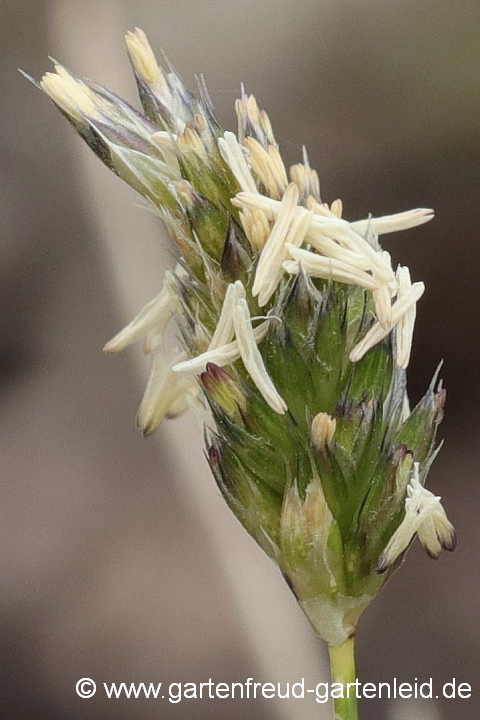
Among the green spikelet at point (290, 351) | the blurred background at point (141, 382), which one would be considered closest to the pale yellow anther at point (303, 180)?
the green spikelet at point (290, 351)

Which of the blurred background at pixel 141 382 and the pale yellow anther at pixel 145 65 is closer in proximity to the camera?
the pale yellow anther at pixel 145 65

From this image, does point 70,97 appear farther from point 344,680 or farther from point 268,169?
point 344,680

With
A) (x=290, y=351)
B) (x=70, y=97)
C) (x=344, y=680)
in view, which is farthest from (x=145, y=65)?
(x=344, y=680)

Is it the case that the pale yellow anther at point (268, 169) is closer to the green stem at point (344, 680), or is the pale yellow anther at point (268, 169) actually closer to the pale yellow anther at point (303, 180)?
the pale yellow anther at point (303, 180)

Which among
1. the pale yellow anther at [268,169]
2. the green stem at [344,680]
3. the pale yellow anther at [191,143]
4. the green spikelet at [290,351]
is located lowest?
the green stem at [344,680]

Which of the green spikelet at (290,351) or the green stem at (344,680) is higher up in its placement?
the green spikelet at (290,351)

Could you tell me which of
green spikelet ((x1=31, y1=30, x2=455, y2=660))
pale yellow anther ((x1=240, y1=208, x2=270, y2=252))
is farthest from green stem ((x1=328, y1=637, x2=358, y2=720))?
pale yellow anther ((x1=240, y1=208, x2=270, y2=252))

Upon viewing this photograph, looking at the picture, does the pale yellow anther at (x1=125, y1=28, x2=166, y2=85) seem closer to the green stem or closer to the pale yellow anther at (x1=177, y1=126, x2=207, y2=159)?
the pale yellow anther at (x1=177, y1=126, x2=207, y2=159)

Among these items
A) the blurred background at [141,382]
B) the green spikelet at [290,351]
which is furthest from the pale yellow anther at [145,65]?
the blurred background at [141,382]

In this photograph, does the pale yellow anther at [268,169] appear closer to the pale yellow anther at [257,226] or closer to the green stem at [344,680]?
the pale yellow anther at [257,226]
